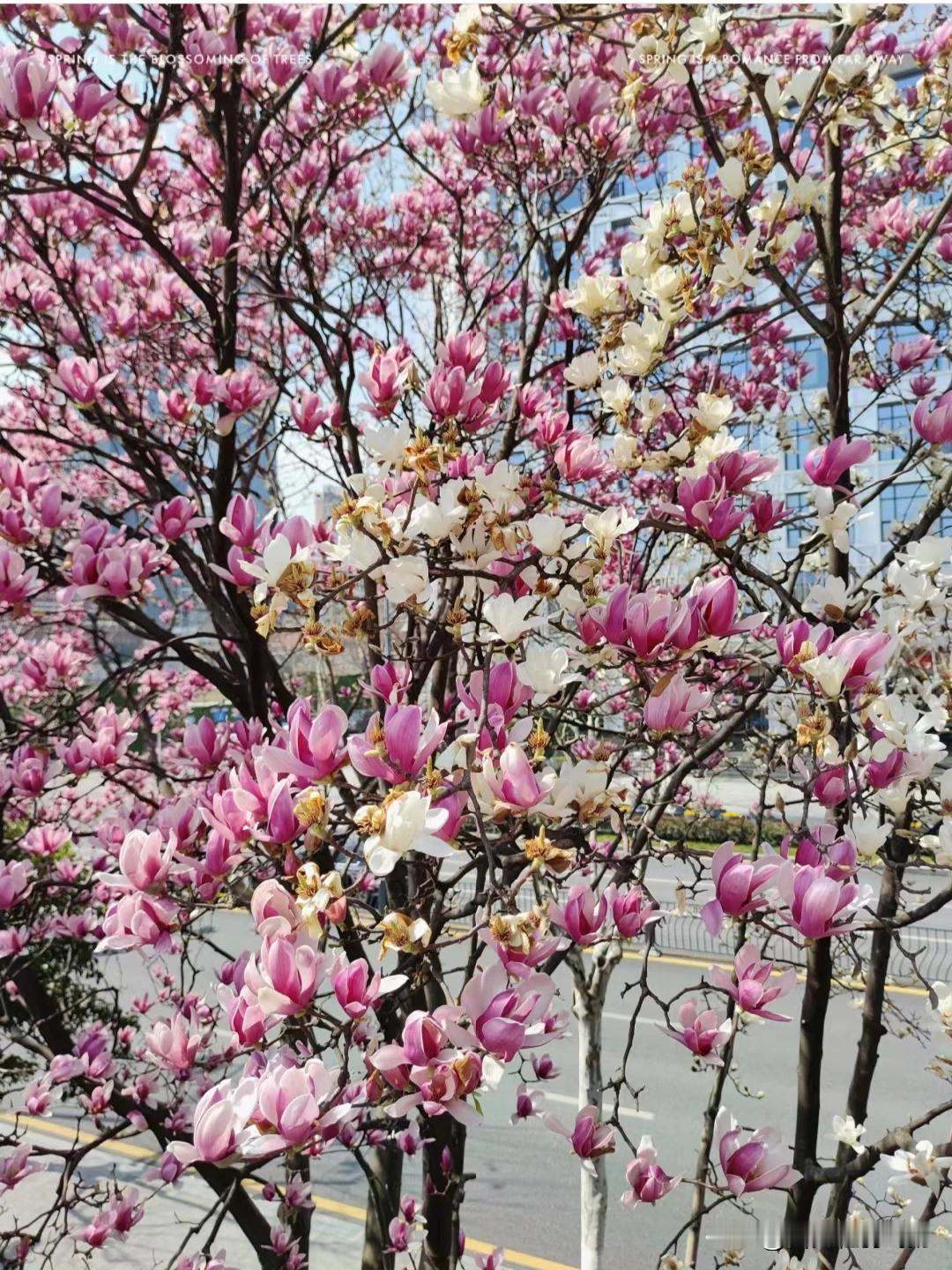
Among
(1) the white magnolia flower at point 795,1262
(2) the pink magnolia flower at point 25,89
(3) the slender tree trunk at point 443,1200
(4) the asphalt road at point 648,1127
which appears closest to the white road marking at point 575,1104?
(4) the asphalt road at point 648,1127

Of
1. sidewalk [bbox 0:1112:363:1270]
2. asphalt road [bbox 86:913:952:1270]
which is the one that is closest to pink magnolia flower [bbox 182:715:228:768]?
asphalt road [bbox 86:913:952:1270]

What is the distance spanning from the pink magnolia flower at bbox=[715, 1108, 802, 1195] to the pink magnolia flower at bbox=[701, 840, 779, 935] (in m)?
0.42

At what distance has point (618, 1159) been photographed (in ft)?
16.5

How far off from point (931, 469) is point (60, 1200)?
253 centimetres

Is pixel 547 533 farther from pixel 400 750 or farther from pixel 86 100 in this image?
pixel 86 100

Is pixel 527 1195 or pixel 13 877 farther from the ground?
pixel 13 877

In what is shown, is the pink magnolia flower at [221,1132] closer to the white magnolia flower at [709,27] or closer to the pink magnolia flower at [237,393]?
the pink magnolia flower at [237,393]

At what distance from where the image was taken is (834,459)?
1370 mm

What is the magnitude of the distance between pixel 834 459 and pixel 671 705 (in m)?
0.54

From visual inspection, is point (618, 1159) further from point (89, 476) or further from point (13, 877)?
point (89, 476)

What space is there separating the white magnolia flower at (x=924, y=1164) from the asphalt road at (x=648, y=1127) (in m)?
2.09

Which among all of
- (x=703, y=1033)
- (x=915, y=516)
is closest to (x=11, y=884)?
(x=703, y=1033)

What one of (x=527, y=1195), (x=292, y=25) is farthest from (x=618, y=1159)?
(x=292, y=25)

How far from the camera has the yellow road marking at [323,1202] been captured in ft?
14.2
